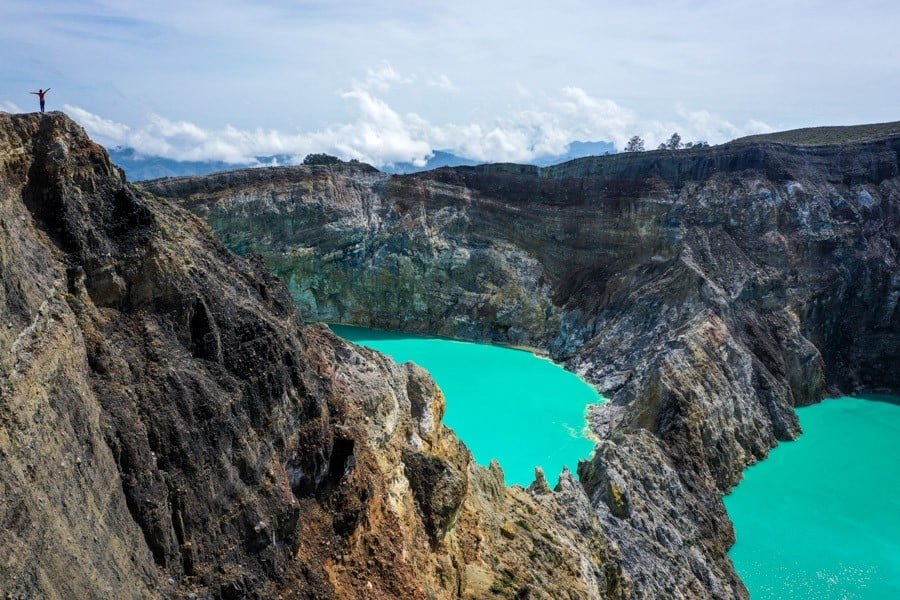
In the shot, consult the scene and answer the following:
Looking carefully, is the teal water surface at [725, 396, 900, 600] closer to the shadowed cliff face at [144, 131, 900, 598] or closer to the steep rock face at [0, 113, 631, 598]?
the shadowed cliff face at [144, 131, 900, 598]

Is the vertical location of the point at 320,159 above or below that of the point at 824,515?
above

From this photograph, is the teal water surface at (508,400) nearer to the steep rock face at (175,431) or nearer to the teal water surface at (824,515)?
the teal water surface at (824,515)

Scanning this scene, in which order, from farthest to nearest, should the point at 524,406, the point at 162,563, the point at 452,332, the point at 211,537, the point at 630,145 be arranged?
the point at 630,145 → the point at 452,332 → the point at 524,406 → the point at 211,537 → the point at 162,563

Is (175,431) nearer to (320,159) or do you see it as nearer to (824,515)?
(824,515)

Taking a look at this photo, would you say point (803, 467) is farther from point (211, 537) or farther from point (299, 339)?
point (211, 537)

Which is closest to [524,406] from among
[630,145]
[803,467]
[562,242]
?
[803,467]

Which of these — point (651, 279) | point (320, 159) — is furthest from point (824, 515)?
point (320, 159)

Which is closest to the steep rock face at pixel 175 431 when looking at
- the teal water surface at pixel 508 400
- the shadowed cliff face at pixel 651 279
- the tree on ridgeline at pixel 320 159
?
the shadowed cliff face at pixel 651 279
